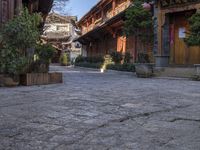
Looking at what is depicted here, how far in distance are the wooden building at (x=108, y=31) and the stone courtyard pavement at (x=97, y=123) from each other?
1432 centimetres

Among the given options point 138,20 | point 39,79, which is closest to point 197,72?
point 138,20

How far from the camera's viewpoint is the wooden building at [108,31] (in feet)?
80.9

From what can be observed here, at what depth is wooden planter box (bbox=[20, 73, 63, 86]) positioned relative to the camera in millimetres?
10776

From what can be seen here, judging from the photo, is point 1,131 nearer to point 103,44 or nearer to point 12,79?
point 12,79

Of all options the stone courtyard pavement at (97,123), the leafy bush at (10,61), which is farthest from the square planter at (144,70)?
the stone courtyard pavement at (97,123)

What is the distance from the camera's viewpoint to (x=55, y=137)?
177 inches

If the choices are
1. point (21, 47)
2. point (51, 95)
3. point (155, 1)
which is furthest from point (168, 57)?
point (51, 95)

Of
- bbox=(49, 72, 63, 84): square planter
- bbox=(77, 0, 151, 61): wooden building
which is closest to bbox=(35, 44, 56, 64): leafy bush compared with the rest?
bbox=(49, 72, 63, 84): square planter

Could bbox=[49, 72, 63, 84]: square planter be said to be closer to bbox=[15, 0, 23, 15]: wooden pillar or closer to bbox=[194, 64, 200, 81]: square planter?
bbox=[15, 0, 23, 15]: wooden pillar

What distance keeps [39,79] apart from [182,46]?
29.4 feet

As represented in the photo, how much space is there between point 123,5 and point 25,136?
25.7 m

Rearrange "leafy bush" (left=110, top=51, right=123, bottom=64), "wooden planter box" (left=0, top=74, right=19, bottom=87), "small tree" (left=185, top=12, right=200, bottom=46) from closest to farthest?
"wooden planter box" (left=0, top=74, right=19, bottom=87), "small tree" (left=185, top=12, right=200, bottom=46), "leafy bush" (left=110, top=51, right=123, bottom=64)

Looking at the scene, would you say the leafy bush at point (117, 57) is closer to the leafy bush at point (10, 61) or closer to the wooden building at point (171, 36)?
the wooden building at point (171, 36)

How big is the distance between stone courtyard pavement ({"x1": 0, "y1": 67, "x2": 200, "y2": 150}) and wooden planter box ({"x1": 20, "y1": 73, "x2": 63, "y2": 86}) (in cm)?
278
